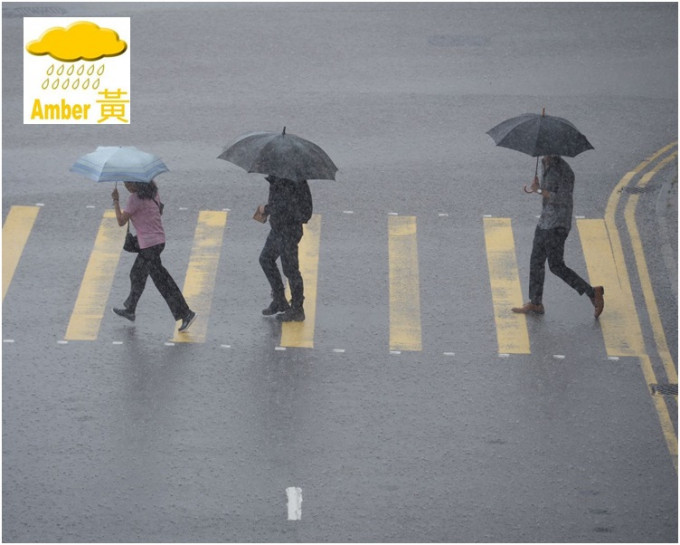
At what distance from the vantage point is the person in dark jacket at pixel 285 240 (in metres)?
15.1

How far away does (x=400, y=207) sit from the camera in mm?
17922

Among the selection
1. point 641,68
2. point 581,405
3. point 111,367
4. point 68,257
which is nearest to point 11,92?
point 68,257

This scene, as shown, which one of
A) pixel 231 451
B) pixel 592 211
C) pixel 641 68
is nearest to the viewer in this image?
pixel 231 451

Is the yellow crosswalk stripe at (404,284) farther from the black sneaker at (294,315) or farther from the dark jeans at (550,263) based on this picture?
the dark jeans at (550,263)

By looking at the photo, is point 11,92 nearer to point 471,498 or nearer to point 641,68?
point 641,68

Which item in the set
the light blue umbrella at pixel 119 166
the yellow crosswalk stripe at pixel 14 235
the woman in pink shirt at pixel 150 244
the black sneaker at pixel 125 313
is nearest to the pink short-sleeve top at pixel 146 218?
the woman in pink shirt at pixel 150 244

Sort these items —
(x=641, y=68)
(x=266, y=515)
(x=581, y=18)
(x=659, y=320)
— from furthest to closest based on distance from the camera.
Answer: (x=581, y=18)
(x=641, y=68)
(x=659, y=320)
(x=266, y=515)

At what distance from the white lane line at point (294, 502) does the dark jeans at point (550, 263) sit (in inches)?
173

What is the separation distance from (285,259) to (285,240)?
20 cm

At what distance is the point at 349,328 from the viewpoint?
15109 millimetres

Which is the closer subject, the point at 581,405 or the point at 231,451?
the point at 231,451

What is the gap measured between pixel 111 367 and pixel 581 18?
1303cm

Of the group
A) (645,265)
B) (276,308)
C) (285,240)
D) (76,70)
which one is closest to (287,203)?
(285,240)

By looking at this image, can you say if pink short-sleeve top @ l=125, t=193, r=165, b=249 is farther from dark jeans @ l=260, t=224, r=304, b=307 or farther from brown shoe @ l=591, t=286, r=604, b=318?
brown shoe @ l=591, t=286, r=604, b=318
